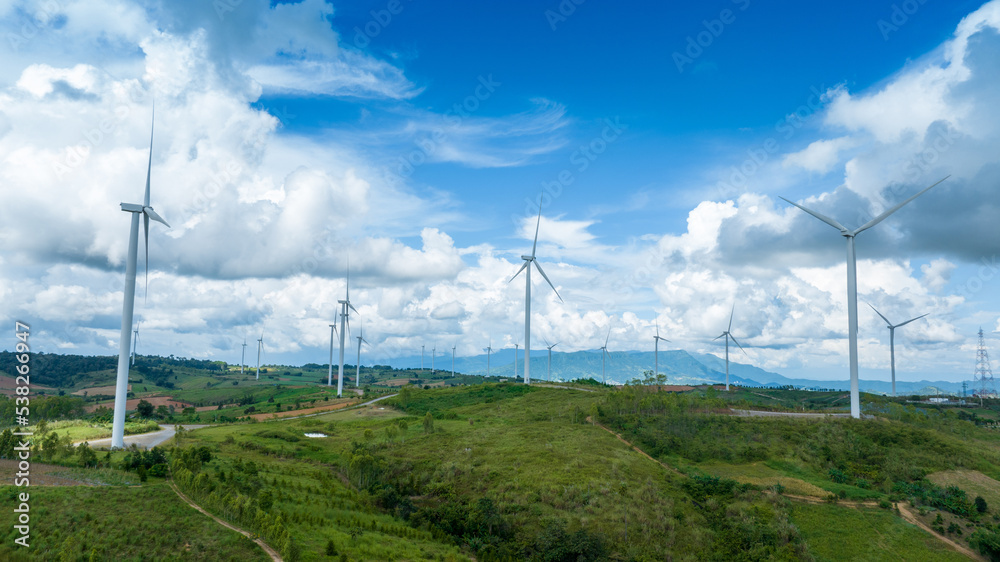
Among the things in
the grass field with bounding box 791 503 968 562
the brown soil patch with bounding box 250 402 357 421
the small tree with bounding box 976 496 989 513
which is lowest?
the brown soil patch with bounding box 250 402 357 421

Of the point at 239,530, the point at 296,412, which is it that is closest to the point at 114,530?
the point at 239,530

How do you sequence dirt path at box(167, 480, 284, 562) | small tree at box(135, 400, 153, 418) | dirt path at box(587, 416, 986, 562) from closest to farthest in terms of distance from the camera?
dirt path at box(167, 480, 284, 562)
dirt path at box(587, 416, 986, 562)
small tree at box(135, 400, 153, 418)

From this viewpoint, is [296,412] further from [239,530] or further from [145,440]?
[239,530]

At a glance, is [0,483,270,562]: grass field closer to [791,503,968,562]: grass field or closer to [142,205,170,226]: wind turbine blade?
[142,205,170,226]: wind turbine blade

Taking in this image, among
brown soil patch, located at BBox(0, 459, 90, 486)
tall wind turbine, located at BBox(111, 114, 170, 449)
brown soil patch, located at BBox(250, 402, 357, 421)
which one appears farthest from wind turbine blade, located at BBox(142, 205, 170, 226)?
brown soil patch, located at BBox(250, 402, 357, 421)

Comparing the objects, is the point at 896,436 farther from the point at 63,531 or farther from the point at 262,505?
the point at 63,531

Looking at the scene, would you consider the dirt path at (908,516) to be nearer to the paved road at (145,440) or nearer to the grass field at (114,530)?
the grass field at (114,530)
